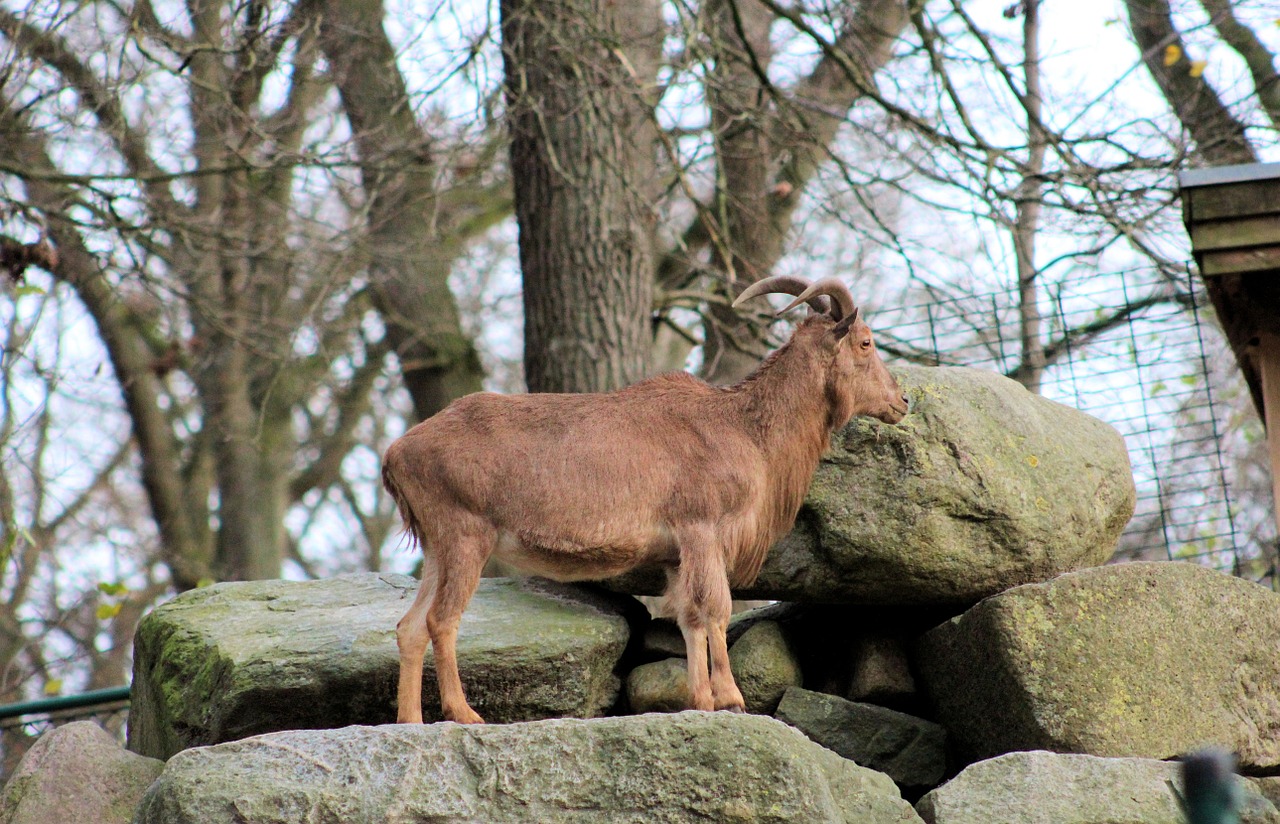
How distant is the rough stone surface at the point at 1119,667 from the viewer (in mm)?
6516

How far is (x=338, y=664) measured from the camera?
6.48 m

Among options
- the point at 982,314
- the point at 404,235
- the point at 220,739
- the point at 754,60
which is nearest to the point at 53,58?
the point at 404,235

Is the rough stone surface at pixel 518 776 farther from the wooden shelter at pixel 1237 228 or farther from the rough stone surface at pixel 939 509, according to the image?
the wooden shelter at pixel 1237 228

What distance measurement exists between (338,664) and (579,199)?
4.57 meters

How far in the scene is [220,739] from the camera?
6.50 m

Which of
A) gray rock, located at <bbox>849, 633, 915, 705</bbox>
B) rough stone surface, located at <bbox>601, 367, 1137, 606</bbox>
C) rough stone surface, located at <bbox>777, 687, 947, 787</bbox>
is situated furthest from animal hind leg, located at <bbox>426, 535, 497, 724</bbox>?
gray rock, located at <bbox>849, 633, 915, 705</bbox>

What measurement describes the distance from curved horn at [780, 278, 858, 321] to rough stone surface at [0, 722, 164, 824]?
3.80 metres

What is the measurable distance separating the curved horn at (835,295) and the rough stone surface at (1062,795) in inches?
87.8

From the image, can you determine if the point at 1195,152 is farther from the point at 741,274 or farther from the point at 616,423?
the point at 616,423

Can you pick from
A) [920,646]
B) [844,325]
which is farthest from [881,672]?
[844,325]

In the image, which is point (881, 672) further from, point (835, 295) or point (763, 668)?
point (835, 295)

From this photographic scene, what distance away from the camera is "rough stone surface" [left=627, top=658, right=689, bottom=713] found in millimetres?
6969

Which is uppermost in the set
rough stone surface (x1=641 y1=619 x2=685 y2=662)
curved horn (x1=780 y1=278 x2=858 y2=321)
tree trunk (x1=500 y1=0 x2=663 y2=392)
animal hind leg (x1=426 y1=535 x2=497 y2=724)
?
tree trunk (x1=500 y1=0 x2=663 y2=392)

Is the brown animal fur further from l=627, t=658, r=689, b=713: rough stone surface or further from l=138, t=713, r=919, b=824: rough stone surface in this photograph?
l=138, t=713, r=919, b=824: rough stone surface
